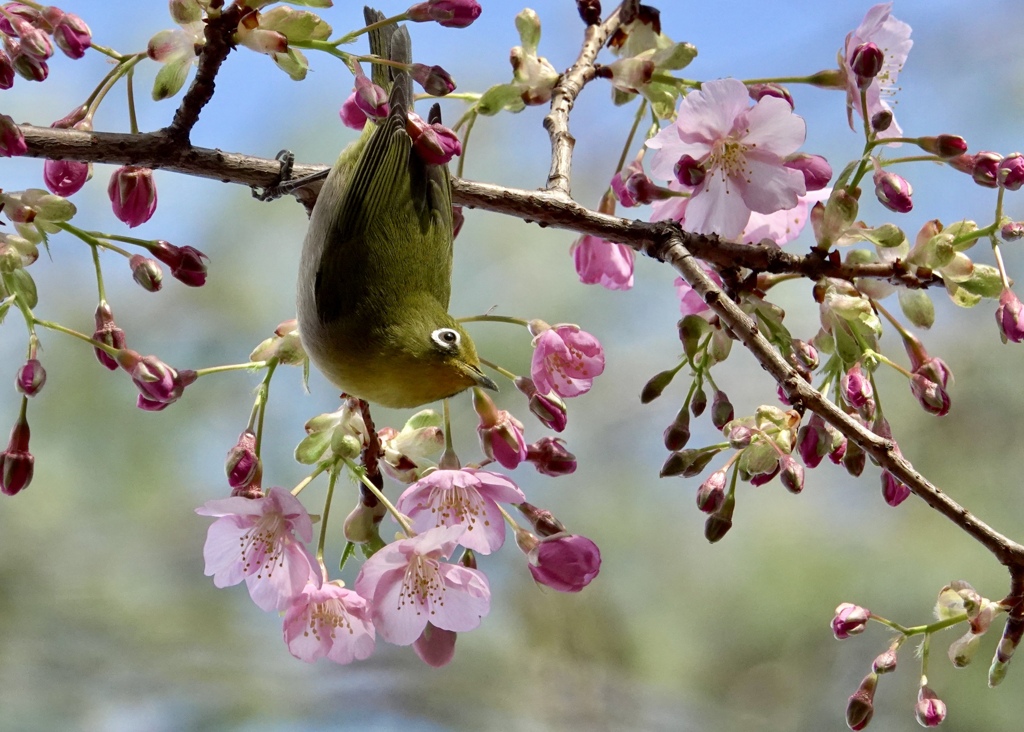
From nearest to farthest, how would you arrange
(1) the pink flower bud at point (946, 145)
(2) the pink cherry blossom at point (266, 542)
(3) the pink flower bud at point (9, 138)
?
(3) the pink flower bud at point (9, 138) → (2) the pink cherry blossom at point (266, 542) → (1) the pink flower bud at point (946, 145)

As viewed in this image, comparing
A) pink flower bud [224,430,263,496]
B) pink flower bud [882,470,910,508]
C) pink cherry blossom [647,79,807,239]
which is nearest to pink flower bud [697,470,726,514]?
pink flower bud [882,470,910,508]

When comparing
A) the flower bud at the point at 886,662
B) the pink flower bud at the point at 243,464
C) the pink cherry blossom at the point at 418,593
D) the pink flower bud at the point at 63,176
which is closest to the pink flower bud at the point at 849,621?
the flower bud at the point at 886,662

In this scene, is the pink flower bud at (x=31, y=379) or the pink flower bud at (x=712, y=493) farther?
the pink flower bud at (x=712, y=493)

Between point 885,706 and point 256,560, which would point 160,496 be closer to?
point 256,560

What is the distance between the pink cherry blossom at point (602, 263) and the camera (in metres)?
1.36

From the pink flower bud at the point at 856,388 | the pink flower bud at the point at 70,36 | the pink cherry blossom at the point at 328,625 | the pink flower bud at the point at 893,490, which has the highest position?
the pink flower bud at the point at 70,36

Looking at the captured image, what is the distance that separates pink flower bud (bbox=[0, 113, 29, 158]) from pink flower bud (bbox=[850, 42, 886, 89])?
2.83ft

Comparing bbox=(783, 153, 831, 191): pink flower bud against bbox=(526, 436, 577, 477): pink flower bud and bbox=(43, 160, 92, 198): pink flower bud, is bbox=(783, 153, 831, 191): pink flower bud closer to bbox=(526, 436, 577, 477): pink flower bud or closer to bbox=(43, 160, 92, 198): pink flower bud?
bbox=(526, 436, 577, 477): pink flower bud

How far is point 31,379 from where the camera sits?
974 millimetres

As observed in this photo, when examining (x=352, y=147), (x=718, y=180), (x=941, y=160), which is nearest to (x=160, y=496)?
(x=352, y=147)

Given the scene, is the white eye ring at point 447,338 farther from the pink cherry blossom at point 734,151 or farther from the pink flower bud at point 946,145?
the pink flower bud at point 946,145

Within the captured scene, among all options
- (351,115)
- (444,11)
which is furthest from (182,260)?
(444,11)

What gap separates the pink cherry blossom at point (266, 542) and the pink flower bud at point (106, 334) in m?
0.20

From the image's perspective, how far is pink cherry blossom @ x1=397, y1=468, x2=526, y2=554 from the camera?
3.24 ft
